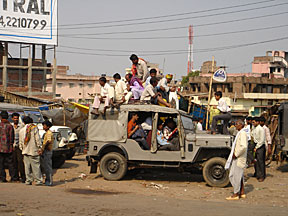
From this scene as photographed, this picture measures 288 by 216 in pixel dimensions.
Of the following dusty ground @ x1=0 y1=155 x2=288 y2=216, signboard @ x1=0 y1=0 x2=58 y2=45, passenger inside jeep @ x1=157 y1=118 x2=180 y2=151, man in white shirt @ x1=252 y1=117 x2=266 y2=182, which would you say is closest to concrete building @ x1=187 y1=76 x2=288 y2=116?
signboard @ x1=0 y1=0 x2=58 y2=45

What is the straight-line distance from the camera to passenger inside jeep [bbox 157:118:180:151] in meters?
10.8

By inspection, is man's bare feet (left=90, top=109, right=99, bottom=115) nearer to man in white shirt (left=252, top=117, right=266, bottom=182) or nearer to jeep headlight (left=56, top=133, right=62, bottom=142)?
jeep headlight (left=56, top=133, right=62, bottom=142)

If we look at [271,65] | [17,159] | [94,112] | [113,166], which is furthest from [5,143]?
[271,65]

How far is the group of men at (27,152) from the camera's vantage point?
9992 mm

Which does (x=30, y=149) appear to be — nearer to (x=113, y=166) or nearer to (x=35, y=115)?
(x=113, y=166)

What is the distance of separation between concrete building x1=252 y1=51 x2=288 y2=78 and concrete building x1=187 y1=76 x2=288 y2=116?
1034 centimetres

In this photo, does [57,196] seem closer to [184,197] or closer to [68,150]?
[184,197]

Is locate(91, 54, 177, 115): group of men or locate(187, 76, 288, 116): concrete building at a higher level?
locate(187, 76, 288, 116): concrete building

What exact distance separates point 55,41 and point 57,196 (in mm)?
27917

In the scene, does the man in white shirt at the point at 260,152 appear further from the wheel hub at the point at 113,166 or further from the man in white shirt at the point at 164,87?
the wheel hub at the point at 113,166

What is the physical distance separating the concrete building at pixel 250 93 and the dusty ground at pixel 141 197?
1449 inches

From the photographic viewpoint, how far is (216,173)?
10516mm

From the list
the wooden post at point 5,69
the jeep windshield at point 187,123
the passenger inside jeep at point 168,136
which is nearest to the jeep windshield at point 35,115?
the passenger inside jeep at point 168,136

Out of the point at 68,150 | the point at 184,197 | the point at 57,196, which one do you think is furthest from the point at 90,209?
the point at 68,150
